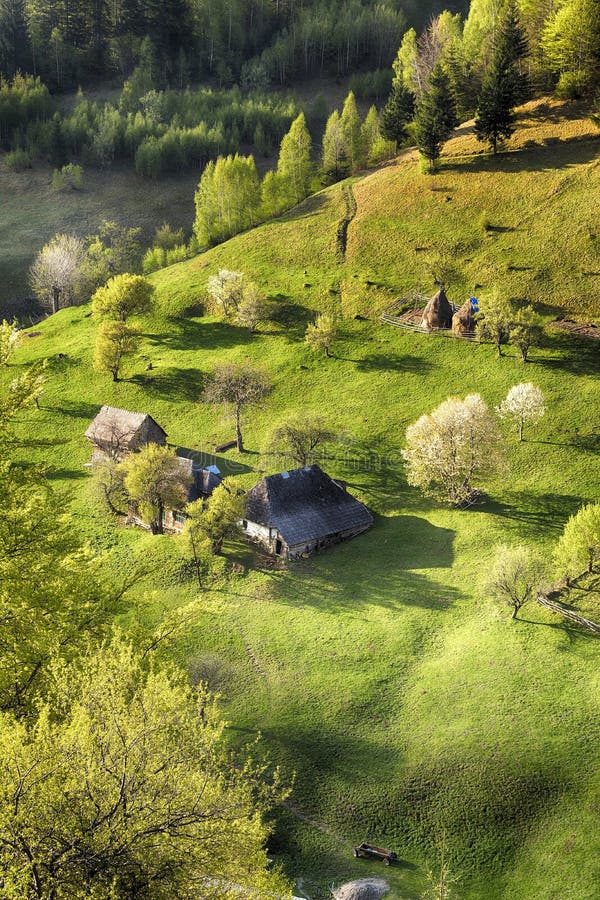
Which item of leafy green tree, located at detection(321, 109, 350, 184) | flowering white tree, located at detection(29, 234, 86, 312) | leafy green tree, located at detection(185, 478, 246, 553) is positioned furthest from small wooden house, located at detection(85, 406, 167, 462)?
leafy green tree, located at detection(321, 109, 350, 184)

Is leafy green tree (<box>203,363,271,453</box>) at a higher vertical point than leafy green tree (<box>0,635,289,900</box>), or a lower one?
lower

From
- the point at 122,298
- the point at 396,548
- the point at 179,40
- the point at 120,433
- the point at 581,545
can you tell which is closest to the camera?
the point at 581,545

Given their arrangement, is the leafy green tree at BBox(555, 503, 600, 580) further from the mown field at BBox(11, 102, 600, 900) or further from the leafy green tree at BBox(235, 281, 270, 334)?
the leafy green tree at BBox(235, 281, 270, 334)

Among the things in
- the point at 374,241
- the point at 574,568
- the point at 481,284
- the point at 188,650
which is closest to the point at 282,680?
the point at 188,650

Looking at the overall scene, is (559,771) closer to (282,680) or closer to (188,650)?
(282,680)

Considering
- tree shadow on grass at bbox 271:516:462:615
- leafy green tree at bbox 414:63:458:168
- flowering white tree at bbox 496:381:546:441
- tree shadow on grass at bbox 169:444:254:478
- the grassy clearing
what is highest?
leafy green tree at bbox 414:63:458:168

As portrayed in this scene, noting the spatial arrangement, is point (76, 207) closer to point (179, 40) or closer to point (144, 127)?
point (144, 127)

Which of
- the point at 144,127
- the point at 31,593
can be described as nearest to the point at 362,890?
the point at 31,593
